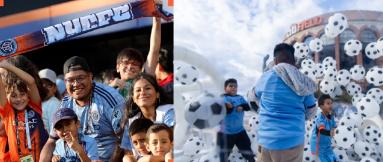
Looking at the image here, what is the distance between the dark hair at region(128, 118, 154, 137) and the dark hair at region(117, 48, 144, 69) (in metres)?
0.42

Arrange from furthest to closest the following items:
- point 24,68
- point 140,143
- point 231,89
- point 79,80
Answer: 1. point 24,68
2. point 79,80
3. point 140,143
4. point 231,89

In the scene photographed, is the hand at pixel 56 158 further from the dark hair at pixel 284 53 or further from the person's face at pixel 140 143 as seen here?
the dark hair at pixel 284 53

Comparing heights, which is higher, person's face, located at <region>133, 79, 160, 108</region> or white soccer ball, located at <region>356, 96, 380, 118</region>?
person's face, located at <region>133, 79, 160, 108</region>

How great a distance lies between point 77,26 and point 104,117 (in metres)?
0.73

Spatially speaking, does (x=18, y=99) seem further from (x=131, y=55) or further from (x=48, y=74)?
(x=131, y=55)

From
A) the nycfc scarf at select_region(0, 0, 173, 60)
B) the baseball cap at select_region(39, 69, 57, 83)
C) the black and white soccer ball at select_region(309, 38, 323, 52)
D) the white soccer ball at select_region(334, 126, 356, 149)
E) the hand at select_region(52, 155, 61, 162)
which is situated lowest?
the hand at select_region(52, 155, 61, 162)

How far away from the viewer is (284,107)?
2600 mm

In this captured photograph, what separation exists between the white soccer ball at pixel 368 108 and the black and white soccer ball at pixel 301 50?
1.42 ft

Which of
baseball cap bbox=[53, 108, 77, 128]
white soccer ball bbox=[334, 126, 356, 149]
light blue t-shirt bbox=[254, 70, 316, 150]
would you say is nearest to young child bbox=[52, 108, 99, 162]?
baseball cap bbox=[53, 108, 77, 128]

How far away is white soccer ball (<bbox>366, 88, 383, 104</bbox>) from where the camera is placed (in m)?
2.48

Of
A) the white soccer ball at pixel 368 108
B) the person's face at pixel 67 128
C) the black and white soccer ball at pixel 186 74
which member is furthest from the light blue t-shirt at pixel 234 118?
the person's face at pixel 67 128

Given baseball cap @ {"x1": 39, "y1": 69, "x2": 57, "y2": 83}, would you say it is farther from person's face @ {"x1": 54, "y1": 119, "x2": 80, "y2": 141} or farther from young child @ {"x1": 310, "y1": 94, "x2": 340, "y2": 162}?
young child @ {"x1": 310, "y1": 94, "x2": 340, "y2": 162}

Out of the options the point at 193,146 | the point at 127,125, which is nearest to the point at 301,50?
the point at 193,146

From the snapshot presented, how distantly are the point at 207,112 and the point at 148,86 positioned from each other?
0.51 meters
